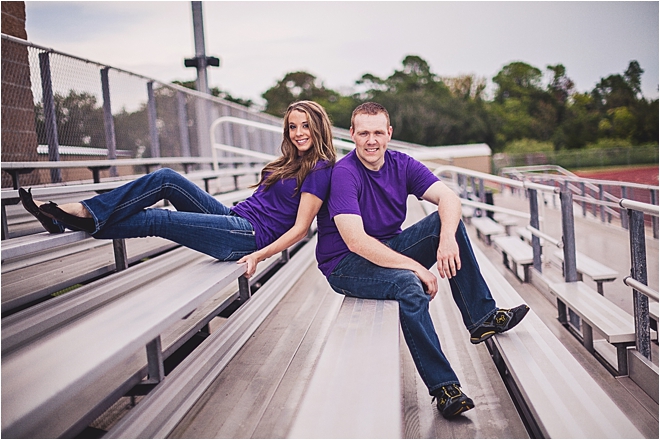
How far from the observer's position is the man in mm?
1960

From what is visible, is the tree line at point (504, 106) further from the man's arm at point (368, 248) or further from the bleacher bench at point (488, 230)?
the man's arm at point (368, 248)

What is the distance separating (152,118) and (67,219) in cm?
388

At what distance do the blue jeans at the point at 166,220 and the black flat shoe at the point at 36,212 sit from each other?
0.52 feet

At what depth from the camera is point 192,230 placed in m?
2.40

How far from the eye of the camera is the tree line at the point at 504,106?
48406 mm

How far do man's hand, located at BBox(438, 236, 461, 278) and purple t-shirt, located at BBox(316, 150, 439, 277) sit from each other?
1.12ft

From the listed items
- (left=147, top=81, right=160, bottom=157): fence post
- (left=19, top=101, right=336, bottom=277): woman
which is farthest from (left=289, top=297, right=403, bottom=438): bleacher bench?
(left=147, top=81, right=160, bottom=157): fence post

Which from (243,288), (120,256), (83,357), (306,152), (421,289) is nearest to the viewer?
(83,357)

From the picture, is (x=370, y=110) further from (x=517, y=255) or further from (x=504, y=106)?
(x=504, y=106)

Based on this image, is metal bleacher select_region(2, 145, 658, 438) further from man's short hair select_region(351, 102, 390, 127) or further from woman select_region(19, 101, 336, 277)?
man's short hair select_region(351, 102, 390, 127)

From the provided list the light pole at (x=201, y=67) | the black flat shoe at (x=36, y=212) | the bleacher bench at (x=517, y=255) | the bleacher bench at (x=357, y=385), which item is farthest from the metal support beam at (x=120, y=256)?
the light pole at (x=201, y=67)

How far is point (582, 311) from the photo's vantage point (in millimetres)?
2852

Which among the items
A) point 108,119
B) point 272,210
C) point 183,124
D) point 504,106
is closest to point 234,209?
point 272,210

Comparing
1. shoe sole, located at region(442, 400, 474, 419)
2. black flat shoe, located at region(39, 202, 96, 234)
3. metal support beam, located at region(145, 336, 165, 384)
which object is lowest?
shoe sole, located at region(442, 400, 474, 419)
